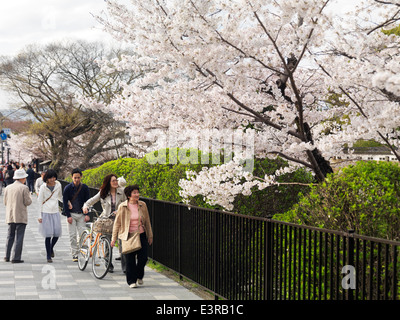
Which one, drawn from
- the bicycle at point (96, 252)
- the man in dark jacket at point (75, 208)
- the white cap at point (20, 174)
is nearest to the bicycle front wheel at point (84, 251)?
the bicycle at point (96, 252)

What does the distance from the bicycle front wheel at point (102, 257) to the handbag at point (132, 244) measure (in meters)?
0.82

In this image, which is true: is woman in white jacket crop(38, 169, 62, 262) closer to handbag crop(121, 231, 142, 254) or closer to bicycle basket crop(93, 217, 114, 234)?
bicycle basket crop(93, 217, 114, 234)

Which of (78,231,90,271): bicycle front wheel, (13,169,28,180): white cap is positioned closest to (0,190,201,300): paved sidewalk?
(78,231,90,271): bicycle front wheel

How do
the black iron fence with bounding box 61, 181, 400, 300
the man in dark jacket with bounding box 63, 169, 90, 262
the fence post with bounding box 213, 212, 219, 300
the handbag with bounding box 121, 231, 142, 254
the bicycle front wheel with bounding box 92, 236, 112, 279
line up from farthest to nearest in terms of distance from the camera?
the man in dark jacket with bounding box 63, 169, 90, 262
the bicycle front wheel with bounding box 92, 236, 112, 279
the handbag with bounding box 121, 231, 142, 254
the fence post with bounding box 213, 212, 219, 300
the black iron fence with bounding box 61, 181, 400, 300

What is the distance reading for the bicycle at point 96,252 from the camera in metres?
9.87

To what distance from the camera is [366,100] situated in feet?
24.2

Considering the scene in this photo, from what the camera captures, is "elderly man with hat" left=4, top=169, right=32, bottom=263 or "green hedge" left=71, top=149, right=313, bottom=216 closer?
"green hedge" left=71, top=149, right=313, bottom=216

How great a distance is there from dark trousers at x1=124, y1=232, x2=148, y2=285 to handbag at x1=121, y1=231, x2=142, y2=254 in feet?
0.41

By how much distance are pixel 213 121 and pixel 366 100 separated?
249cm

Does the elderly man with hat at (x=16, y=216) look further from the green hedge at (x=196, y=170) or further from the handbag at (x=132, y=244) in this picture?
the handbag at (x=132, y=244)

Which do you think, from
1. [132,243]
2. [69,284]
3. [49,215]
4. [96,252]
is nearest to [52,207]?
[49,215]

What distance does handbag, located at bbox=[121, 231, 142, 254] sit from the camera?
8977 millimetres
